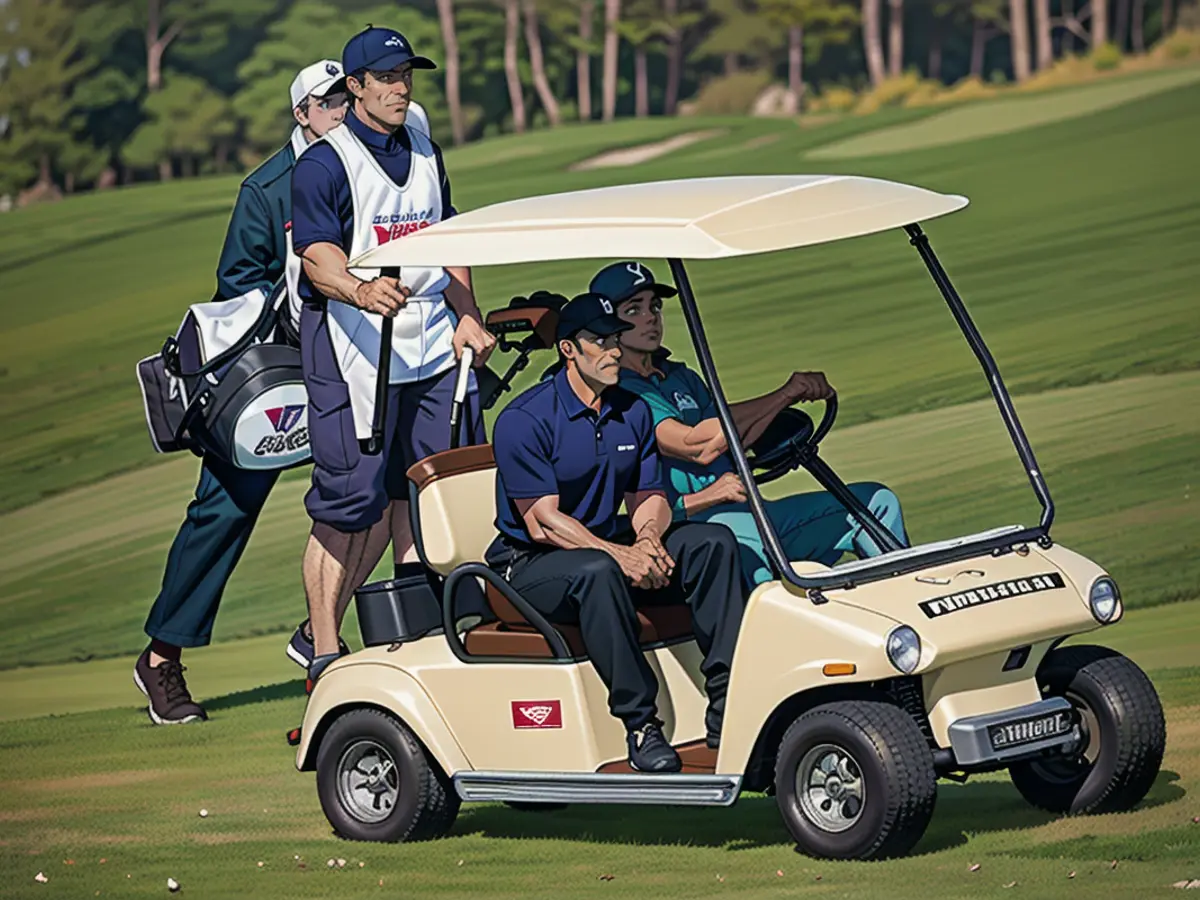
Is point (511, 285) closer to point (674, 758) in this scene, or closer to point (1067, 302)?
point (1067, 302)

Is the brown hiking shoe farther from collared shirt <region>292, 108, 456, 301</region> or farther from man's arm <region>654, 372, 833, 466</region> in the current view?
man's arm <region>654, 372, 833, 466</region>

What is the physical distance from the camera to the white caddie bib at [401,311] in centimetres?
838

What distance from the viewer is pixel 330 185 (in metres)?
8.30

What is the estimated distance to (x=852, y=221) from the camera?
23.4ft

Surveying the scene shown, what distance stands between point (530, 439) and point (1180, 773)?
2.06 m

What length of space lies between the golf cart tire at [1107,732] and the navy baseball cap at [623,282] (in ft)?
4.75

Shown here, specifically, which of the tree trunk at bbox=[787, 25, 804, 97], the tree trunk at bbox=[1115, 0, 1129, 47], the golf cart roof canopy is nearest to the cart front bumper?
the golf cart roof canopy

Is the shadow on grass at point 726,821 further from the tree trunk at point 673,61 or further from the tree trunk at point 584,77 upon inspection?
the tree trunk at point 584,77

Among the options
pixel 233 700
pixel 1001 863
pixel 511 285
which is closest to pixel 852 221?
pixel 1001 863

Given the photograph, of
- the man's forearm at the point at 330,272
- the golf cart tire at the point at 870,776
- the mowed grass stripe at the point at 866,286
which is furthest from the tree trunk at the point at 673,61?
the golf cart tire at the point at 870,776

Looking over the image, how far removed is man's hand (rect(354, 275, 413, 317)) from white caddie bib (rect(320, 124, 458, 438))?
548 millimetres

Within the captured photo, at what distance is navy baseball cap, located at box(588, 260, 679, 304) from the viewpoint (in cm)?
736

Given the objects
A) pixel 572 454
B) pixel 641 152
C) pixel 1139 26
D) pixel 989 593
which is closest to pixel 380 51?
pixel 572 454

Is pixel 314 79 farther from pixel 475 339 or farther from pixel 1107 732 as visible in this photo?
pixel 1107 732
